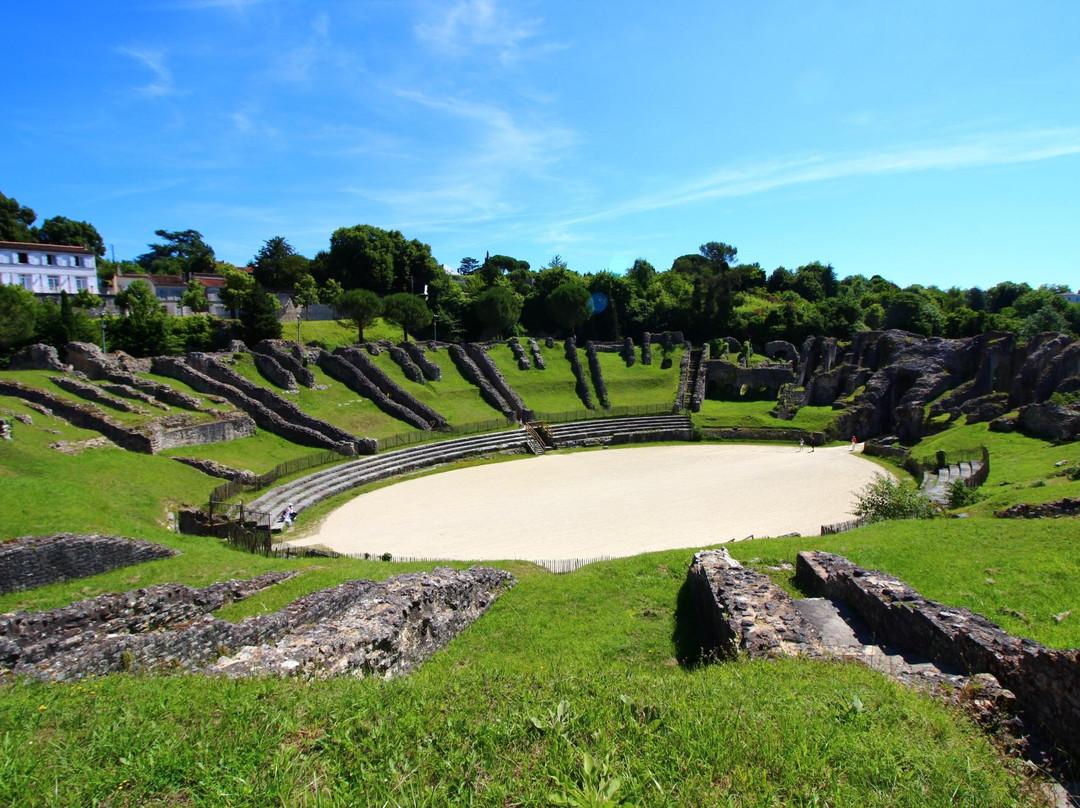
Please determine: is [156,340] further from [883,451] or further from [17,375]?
[883,451]

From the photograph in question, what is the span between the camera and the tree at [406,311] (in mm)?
58469

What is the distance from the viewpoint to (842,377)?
51.6 m

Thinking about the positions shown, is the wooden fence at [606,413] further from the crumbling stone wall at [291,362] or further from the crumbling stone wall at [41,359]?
the crumbling stone wall at [41,359]

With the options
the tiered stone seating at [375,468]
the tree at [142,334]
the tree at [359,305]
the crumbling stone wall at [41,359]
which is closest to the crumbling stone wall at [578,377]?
the tiered stone seating at [375,468]

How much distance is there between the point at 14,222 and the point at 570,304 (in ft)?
228

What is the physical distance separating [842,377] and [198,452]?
153 ft

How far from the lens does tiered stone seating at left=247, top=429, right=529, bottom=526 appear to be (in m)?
28.2

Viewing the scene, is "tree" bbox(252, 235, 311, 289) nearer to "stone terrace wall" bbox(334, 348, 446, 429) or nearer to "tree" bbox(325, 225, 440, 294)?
"tree" bbox(325, 225, 440, 294)

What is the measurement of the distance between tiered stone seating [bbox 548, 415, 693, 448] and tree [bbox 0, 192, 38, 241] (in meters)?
74.9

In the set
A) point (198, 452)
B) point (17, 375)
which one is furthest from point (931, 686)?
point (17, 375)

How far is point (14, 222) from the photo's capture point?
77.1 meters

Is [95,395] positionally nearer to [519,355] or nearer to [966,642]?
[519,355]

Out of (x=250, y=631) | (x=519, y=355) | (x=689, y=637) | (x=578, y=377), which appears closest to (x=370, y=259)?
(x=519, y=355)

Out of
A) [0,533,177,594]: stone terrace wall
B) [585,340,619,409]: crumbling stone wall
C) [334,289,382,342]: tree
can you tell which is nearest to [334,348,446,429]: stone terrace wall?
[334,289,382,342]: tree
